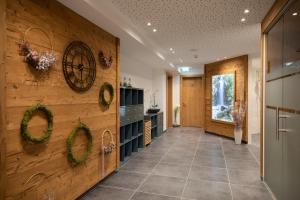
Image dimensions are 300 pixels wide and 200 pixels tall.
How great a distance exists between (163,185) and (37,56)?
2.55 metres

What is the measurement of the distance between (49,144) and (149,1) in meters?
2.20

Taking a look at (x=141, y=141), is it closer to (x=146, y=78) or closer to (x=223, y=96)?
(x=146, y=78)

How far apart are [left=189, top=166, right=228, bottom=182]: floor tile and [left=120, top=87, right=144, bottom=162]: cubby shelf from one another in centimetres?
160

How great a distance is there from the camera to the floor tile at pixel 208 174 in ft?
11.5

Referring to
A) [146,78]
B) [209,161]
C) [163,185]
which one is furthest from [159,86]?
[163,185]

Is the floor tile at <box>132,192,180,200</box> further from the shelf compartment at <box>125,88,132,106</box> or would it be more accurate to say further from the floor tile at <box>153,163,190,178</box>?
the shelf compartment at <box>125,88,132,106</box>

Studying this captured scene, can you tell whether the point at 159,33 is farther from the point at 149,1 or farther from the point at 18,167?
the point at 18,167

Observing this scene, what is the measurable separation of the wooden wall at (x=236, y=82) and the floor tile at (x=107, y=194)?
14.9 feet

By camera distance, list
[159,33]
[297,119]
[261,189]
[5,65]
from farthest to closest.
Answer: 1. [159,33]
2. [261,189]
3. [297,119]
4. [5,65]

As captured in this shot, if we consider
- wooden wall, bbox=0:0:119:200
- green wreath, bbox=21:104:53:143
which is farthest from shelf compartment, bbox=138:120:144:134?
green wreath, bbox=21:104:53:143

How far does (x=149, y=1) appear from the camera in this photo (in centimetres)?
276

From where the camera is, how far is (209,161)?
445 cm

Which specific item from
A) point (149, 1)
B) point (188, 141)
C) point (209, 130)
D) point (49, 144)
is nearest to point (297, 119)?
point (149, 1)

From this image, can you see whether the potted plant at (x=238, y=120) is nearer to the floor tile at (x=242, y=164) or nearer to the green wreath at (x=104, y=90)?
the floor tile at (x=242, y=164)
